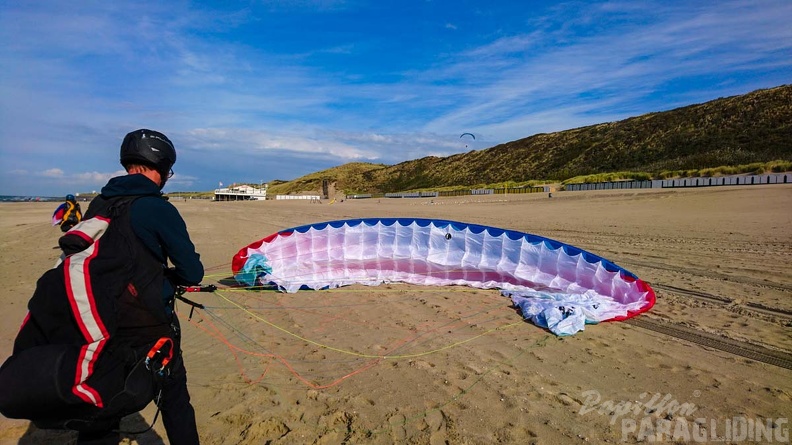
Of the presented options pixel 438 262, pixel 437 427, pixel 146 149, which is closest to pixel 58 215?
pixel 438 262

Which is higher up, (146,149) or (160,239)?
(146,149)

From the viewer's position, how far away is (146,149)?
2287 millimetres

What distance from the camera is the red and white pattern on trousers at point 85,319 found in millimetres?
1771

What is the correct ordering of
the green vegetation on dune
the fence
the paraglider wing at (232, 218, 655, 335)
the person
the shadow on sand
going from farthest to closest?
the green vegetation on dune < the fence < the paraglider wing at (232, 218, 655, 335) < the shadow on sand < the person

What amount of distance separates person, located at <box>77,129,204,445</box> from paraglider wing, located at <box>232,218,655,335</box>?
179 inches

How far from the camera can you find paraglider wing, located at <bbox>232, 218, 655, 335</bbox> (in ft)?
20.2

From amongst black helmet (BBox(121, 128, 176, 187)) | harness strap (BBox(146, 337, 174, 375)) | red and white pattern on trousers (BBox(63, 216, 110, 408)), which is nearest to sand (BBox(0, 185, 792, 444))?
harness strap (BBox(146, 337, 174, 375))

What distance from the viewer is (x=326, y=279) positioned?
→ 25.5ft

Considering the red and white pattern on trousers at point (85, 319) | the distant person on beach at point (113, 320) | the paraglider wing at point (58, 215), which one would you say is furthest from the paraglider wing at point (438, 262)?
the paraglider wing at point (58, 215)

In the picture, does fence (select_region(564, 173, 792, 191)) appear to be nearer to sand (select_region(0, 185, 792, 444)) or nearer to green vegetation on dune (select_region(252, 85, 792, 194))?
green vegetation on dune (select_region(252, 85, 792, 194))

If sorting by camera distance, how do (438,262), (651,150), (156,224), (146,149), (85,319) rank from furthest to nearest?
(651,150), (438,262), (146,149), (156,224), (85,319)

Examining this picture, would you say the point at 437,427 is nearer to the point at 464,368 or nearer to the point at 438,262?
the point at 464,368

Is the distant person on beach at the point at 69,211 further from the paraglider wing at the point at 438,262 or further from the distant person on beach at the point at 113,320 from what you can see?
the distant person on beach at the point at 113,320

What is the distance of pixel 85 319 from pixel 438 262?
6.34m
